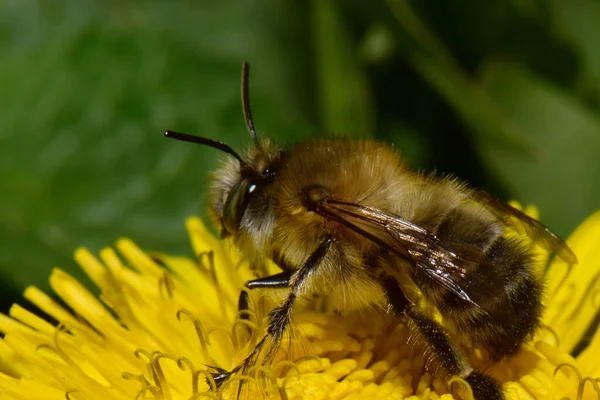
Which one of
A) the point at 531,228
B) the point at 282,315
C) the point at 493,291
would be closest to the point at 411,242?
the point at 493,291

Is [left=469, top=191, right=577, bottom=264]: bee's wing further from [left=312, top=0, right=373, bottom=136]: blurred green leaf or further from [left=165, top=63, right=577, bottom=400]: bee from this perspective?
[left=312, top=0, right=373, bottom=136]: blurred green leaf

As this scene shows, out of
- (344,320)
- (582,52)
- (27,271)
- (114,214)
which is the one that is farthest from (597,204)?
(27,271)

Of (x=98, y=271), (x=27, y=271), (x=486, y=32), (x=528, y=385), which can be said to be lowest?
(x=27, y=271)

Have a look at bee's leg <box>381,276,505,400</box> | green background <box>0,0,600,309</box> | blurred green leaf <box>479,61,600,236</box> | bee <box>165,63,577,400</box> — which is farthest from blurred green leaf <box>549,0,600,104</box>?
bee's leg <box>381,276,505,400</box>

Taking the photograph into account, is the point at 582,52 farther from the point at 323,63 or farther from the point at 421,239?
the point at 421,239

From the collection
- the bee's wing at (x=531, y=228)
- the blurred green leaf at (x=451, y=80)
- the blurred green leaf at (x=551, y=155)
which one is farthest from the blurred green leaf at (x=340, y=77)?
the bee's wing at (x=531, y=228)

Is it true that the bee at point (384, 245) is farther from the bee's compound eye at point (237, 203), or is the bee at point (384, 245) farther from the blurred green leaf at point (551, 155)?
the blurred green leaf at point (551, 155)
